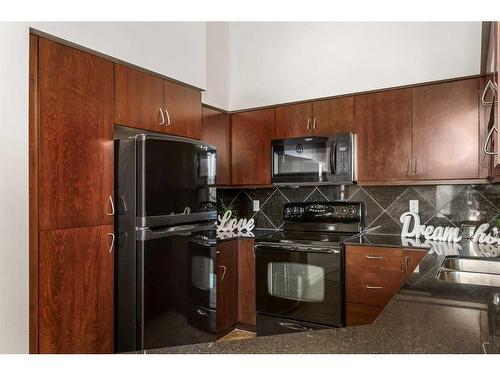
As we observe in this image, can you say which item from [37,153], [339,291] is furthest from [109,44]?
[339,291]

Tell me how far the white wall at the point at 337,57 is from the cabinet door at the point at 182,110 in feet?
2.39

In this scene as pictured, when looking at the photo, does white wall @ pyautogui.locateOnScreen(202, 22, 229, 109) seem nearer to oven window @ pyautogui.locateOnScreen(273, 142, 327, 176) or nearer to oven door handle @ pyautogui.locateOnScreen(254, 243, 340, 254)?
oven window @ pyautogui.locateOnScreen(273, 142, 327, 176)

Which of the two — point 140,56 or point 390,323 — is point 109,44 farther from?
point 390,323

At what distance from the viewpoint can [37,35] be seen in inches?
68.3

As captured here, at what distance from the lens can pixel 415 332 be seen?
34.3 inches

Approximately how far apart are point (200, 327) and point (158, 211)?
36.1 inches

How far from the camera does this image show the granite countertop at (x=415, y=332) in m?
0.77

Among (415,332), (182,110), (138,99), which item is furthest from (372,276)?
(138,99)

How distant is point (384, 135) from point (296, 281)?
51.5 inches

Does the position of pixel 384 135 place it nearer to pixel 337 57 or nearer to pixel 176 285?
pixel 337 57

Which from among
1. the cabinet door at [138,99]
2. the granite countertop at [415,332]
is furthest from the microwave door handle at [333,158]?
the granite countertop at [415,332]

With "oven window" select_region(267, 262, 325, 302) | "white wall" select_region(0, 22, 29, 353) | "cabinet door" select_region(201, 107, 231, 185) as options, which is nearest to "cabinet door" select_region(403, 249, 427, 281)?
"oven window" select_region(267, 262, 325, 302)

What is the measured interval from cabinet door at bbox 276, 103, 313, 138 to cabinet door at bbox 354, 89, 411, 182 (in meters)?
0.41

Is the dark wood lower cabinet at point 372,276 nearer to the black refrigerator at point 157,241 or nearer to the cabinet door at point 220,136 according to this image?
the black refrigerator at point 157,241
